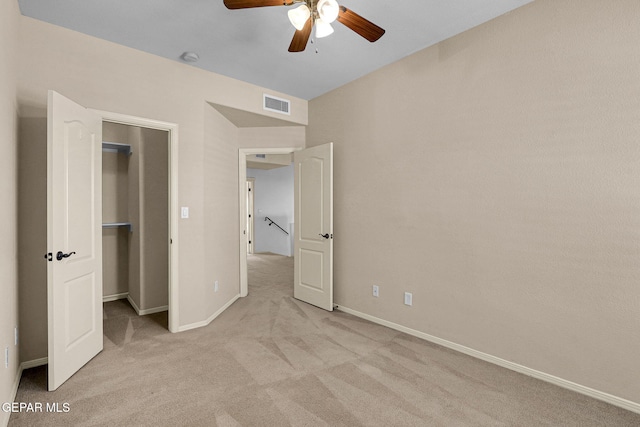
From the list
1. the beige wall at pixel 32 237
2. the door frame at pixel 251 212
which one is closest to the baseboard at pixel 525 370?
the beige wall at pixel 32 237

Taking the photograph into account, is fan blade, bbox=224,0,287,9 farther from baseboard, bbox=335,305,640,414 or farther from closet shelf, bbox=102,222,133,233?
closet shelf, bbox=102,222,133,233

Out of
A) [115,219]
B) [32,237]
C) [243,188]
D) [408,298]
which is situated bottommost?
[408,298]

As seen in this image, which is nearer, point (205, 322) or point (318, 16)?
point (318, 16)

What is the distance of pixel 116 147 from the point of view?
4.20 metres

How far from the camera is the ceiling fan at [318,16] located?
1794 mm

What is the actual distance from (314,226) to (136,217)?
2227 millimetres

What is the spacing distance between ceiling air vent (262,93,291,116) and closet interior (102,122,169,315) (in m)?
1.30

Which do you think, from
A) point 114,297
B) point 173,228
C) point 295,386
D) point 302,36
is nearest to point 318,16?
point 302,36

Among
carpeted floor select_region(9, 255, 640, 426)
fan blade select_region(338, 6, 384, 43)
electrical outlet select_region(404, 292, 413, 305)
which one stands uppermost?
fan blade select_region(338, 6, 384, 43)

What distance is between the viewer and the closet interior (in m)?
3.76

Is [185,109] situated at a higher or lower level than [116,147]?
higher

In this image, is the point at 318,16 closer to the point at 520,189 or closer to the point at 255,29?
the point at 255,29

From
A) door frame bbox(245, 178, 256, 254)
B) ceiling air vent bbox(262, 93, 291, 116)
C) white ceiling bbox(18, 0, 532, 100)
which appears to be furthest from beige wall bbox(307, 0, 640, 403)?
door frame bbox(245, 178, 256, 254)

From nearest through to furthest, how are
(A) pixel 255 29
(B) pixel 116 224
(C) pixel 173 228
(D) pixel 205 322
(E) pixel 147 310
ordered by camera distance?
(A) pixel 255 29, (C) pixel 173 228, (D) pixel 205 322, (E) pixel 147 310, (B) pixel 116 224
